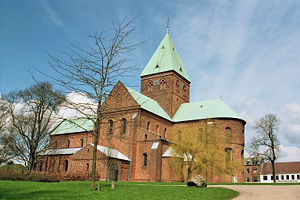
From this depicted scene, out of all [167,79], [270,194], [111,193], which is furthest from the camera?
[167,79]

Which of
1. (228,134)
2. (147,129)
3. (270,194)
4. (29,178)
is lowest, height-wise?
(29,178)

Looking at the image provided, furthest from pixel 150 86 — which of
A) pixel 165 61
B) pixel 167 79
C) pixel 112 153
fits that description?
pixel 112 153

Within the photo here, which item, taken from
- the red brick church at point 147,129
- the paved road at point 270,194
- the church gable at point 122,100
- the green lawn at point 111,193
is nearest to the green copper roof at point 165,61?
the red brick church at point 147,129

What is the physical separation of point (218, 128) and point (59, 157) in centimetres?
2438

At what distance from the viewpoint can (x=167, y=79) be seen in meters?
49.4

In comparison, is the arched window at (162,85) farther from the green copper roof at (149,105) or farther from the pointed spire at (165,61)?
the green copper roof at (149,105)

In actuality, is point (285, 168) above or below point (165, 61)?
below

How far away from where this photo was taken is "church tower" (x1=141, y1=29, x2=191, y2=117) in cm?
4906

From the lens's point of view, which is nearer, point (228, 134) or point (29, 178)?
point (29, 178)

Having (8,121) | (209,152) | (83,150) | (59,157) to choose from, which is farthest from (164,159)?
(8,121)

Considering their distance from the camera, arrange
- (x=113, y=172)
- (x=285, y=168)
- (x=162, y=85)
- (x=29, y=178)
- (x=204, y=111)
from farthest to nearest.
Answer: (x=285, y=168) < (x=162, y=85) < (x=204, y=111) < (x=113, y=172) < (x=29, y=178)

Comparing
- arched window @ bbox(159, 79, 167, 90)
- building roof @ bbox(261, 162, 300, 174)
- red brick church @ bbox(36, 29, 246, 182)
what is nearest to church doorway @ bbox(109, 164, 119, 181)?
red brick church @ bbox(36, 29, 246, 182)

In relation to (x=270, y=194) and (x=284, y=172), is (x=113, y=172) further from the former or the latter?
(x=284, y=172)

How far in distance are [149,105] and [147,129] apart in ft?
13.1
